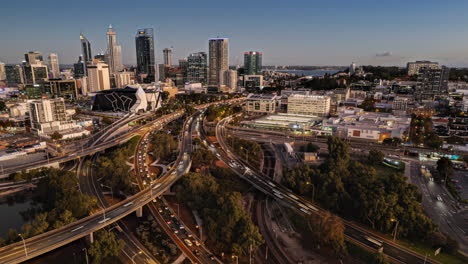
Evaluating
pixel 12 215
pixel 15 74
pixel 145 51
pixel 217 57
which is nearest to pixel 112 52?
pixel 145 51

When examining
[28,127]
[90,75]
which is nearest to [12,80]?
[90,75]

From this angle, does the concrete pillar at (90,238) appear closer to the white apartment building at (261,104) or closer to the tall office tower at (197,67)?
the white apartment building at (261,104)

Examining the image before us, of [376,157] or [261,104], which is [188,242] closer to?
[376,157]

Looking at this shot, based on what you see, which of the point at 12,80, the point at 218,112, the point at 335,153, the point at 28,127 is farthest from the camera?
the point at 12,80

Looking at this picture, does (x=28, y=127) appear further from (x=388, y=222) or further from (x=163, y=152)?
Result: (x=388, y=222)

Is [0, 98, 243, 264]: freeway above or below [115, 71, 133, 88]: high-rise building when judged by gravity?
below

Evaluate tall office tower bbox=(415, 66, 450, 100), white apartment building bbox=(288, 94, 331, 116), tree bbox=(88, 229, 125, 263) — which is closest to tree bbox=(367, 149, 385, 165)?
white apartment building bbox=(288, 94, 331, 116)

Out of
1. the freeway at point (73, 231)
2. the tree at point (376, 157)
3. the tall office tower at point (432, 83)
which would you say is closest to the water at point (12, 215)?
the freeway at point (73, 231)

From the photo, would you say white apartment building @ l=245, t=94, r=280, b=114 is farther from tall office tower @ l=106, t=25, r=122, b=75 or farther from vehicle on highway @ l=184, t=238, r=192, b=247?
tall office tower @ l=106, t=25, r=122, b=75
